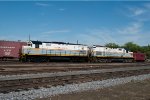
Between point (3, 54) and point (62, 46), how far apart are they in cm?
935

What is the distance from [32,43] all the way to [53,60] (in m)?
4.87

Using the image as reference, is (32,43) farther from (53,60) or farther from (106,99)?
(106,99)

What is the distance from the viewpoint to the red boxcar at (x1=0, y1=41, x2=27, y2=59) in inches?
1647

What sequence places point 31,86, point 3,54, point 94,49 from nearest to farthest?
point 31,86 → point 3,54 → point 94,49

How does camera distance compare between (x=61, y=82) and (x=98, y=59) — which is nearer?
(x=61, y=82)

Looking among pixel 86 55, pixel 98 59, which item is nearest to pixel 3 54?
pixel 86 55

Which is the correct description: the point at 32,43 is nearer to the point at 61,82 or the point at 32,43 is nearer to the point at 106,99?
the point at 61,82

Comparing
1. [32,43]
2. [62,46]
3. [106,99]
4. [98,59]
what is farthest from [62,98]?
[98,59]

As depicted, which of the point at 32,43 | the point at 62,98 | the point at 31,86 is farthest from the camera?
the point at 32,43

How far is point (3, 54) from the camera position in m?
41.9

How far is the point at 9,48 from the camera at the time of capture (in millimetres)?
42594

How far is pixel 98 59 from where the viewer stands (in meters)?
50.1

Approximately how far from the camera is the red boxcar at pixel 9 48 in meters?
41.8

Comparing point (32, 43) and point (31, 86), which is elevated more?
point (32, 43)
